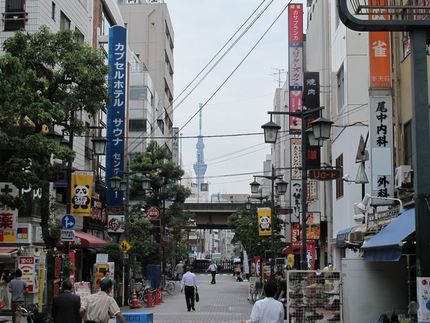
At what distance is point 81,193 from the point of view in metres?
25.1

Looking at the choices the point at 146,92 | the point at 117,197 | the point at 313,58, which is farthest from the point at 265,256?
the point at 146,92

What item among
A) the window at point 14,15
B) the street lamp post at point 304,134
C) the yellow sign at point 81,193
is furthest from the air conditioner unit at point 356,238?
the window at point 14,15

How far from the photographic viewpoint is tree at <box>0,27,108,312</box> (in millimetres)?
17344

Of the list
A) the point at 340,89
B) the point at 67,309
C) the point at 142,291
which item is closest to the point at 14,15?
the point at 142,291

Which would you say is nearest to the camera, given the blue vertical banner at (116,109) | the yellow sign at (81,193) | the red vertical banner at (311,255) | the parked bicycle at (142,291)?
the yellow sign at (81,193)

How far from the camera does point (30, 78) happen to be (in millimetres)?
17797

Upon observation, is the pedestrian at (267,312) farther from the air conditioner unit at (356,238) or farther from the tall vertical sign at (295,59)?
the tall vertical sign at (295,59)

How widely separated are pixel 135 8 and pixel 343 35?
173 ft

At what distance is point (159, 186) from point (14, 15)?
61.1ft

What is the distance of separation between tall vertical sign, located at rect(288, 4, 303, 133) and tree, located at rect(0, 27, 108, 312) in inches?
896

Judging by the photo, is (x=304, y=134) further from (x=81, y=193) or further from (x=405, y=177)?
(x=81, y=193)

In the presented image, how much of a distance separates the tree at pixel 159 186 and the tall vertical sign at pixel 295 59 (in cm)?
968

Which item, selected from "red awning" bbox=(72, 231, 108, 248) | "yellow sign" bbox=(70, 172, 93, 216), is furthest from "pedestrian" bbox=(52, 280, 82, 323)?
"red awning" bbox=(72, 231, 108, 248)

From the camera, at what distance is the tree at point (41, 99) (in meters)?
17.3
